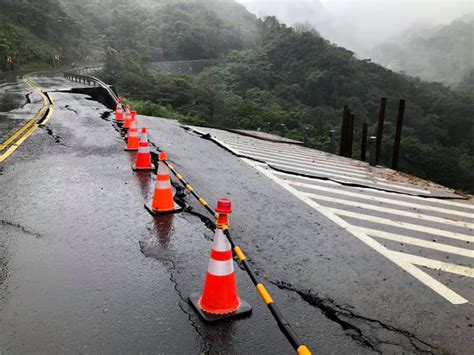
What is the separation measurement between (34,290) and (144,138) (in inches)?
183

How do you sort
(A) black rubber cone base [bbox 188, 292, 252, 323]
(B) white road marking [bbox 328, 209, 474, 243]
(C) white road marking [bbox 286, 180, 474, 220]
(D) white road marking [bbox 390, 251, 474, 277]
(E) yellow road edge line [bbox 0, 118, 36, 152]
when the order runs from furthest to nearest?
(E) yellow road edge line [bbox 0, 118, 36, 152], (C) white road marking [bbox 286, 180, 474, 220], (B) white road marking [bbox 328, 209, 474, 243], (D) white road marking [bbox 390, 251, 474, 277], (A) black rubber cone base [bbox 188, 292, 252, 323]

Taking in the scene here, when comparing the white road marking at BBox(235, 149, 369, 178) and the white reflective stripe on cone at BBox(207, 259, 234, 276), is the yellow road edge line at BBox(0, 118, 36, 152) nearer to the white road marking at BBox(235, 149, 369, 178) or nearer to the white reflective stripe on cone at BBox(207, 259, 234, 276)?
the white road marking at BBox(235, 149, 369, 178)

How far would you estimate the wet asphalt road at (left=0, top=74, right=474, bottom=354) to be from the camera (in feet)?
11.4

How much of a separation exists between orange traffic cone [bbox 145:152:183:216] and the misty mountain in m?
146

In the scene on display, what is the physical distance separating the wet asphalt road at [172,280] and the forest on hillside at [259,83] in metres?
15.7

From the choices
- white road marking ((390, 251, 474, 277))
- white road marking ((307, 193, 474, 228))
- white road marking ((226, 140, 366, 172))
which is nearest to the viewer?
white road marking ((390, 251, 474, 277))

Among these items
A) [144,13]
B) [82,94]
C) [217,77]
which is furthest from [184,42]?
[82,94]

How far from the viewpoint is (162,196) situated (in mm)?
6273

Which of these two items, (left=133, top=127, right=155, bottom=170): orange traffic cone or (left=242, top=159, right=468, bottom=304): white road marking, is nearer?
(left=242, top=159, right=468, bottom=304): white road marking

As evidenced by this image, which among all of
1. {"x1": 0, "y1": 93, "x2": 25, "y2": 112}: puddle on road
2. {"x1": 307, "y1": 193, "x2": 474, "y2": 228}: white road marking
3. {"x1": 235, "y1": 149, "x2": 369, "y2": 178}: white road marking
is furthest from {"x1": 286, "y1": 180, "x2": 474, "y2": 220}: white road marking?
{"x1": 0, "y1": 93, "x2": 25, "y2": 112}: puddle on road

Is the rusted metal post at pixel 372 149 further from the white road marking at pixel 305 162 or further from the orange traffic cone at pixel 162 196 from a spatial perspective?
the orange traffic cone at pixel 162 196

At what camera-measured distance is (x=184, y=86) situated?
4559 centimetres

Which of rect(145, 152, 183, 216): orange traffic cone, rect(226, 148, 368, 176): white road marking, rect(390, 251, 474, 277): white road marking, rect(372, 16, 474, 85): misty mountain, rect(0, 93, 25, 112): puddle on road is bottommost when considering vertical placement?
rect(390, 251, 474, 277): white road marking

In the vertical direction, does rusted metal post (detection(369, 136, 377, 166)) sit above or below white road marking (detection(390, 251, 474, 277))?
above
